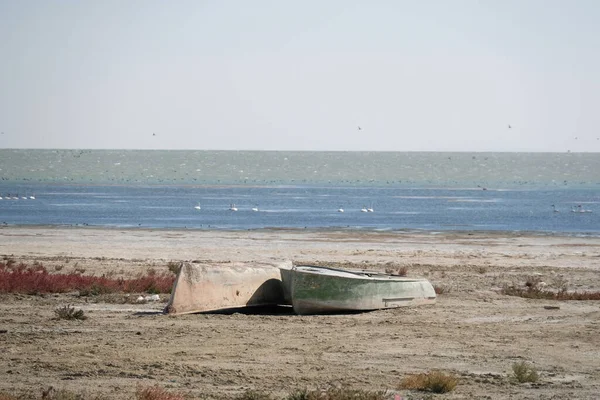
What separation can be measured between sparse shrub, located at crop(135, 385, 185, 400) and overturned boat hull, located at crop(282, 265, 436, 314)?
7.56 m

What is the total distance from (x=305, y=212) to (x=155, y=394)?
207 feet

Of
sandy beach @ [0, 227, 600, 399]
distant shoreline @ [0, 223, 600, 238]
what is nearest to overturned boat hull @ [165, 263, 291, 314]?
sandy beach @ [0, 227, 600, 399]

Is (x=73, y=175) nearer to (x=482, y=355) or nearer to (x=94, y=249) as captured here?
(x=94, y=249)

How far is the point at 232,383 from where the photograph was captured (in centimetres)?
1316

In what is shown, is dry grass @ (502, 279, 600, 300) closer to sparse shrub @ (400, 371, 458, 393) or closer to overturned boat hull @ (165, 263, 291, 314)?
overturned boat hull @ (165, 263, 291, 314)

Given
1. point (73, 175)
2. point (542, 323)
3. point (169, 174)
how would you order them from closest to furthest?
point (542, 323), point (73, 175), point (169, 174)

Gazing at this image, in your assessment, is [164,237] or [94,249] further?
[164,237]

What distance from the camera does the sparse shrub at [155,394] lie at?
1146 centimetres

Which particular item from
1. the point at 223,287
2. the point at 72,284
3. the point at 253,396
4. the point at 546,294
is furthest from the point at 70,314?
the point at 546,294

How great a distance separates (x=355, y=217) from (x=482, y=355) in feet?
176

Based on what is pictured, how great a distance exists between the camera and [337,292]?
1962 centimetres

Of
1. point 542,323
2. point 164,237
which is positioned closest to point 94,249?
point 164,237

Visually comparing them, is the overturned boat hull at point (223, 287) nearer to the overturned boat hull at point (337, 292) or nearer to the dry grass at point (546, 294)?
the overturned boat hull at point (337, 292)

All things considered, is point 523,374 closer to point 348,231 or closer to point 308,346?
point 308,346
